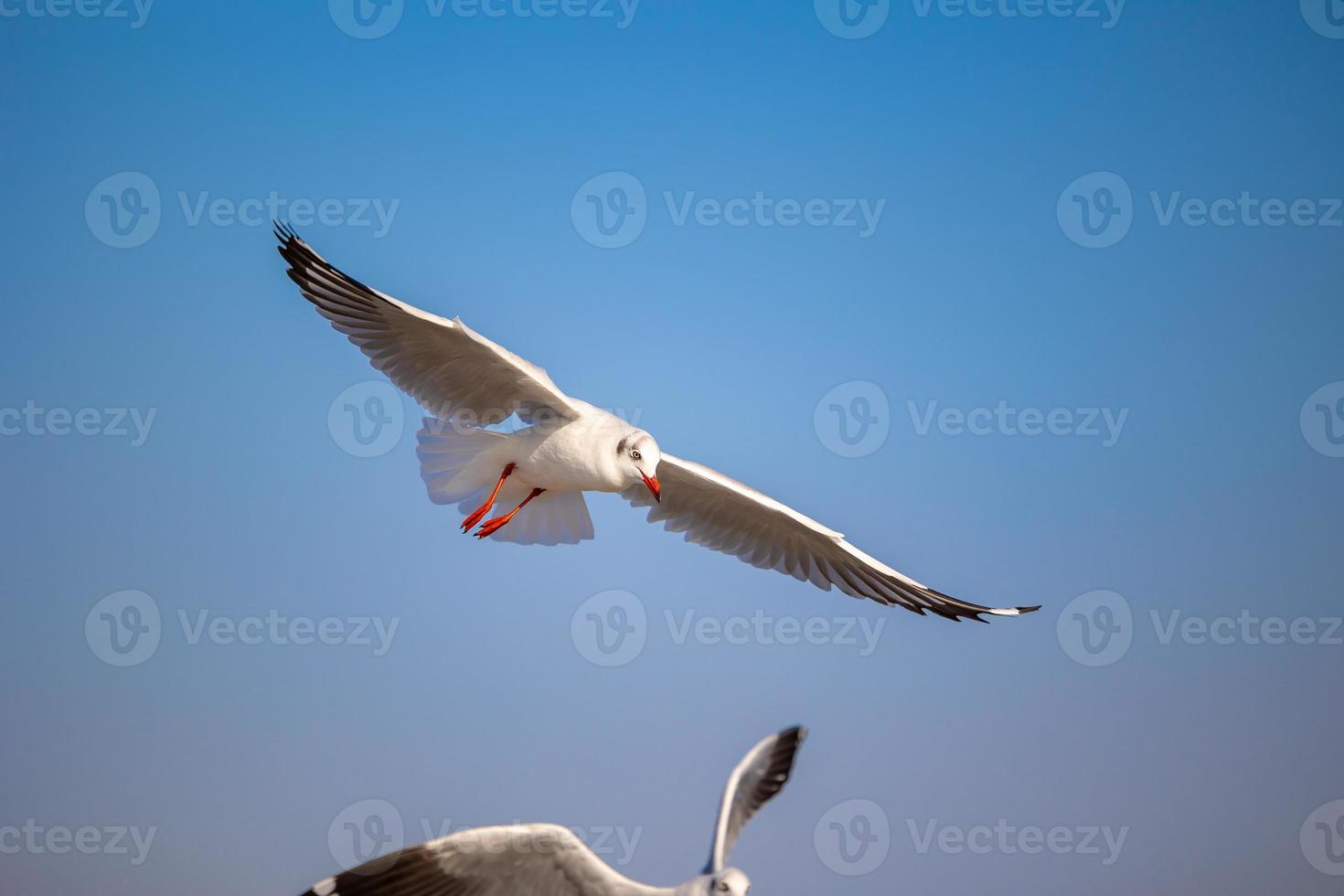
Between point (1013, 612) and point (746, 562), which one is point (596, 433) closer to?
point (746, 562)

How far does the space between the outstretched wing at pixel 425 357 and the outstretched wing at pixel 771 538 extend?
799mm

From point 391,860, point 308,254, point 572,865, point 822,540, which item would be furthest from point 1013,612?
point 308,254

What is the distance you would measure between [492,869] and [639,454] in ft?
6.59

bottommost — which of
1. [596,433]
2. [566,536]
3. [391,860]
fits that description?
[391,860]

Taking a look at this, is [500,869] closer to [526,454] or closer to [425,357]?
[526,454]

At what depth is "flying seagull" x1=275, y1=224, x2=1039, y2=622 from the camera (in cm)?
613

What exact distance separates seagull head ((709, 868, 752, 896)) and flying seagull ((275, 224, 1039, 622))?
192 centimetres

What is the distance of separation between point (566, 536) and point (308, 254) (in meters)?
1.92

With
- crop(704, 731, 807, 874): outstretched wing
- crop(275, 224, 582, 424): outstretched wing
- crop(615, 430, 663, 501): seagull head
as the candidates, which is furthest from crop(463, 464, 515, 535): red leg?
crop(704, 731, 807, 874): outstretched wing

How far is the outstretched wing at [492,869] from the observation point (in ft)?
16.2

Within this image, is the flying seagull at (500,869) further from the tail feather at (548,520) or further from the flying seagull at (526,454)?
the tail feather at (548,520)

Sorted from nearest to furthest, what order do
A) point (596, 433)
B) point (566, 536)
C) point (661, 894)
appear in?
point (661, 894)
point (596, 433)
point (566, 536)

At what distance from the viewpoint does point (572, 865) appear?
4980 mm

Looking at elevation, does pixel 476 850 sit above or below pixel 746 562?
below
